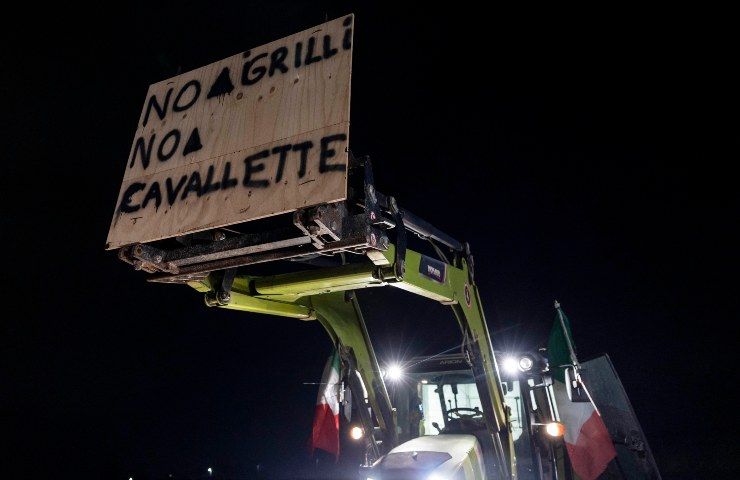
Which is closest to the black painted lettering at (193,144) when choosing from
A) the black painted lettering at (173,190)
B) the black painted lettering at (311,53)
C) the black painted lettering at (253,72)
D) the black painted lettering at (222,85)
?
the black painted lettering at (173,190)

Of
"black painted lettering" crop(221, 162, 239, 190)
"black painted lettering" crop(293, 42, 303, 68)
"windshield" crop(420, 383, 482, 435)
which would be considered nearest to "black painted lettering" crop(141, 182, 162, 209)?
"black painted lettering" crop(221, 162, 239, 190)

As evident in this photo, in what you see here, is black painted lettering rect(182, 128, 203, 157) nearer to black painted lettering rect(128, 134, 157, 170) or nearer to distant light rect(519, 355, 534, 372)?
black painted lettering rect(128, 134, 157, 170)

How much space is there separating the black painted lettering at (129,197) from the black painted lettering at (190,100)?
0.55 meters

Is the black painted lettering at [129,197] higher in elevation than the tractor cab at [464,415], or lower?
higher

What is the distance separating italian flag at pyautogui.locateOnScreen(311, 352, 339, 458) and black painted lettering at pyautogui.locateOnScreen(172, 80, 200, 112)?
5.02 m

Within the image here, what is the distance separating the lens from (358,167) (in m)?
2.39

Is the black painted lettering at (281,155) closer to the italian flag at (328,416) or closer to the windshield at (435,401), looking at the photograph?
the italian flag at (328,416)

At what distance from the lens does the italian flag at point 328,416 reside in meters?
6.80

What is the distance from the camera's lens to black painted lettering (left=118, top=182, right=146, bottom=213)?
2.29 meters

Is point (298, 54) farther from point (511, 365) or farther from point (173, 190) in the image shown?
point (511, 365)

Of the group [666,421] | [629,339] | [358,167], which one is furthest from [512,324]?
[358,167]

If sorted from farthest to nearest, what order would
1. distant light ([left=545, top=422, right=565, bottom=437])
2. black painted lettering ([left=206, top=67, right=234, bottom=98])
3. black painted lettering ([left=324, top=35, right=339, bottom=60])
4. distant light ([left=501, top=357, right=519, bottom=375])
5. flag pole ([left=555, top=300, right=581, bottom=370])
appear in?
1. distant light ([left=501, top=357, right=519, bottom=375])
2. flag pole ([left=555, top=300, right=581, bottom=370])
3. distant light ([left=545, top=422, right=565, bottom=437])
4. black painted lettering ([left=206, top=67, right=234, bottom=98])
5. black painted lettering ([left=324, top=35, right=339, bottom=60])

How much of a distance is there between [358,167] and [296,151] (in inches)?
18.7

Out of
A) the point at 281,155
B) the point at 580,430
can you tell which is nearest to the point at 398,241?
the point at 281,155
